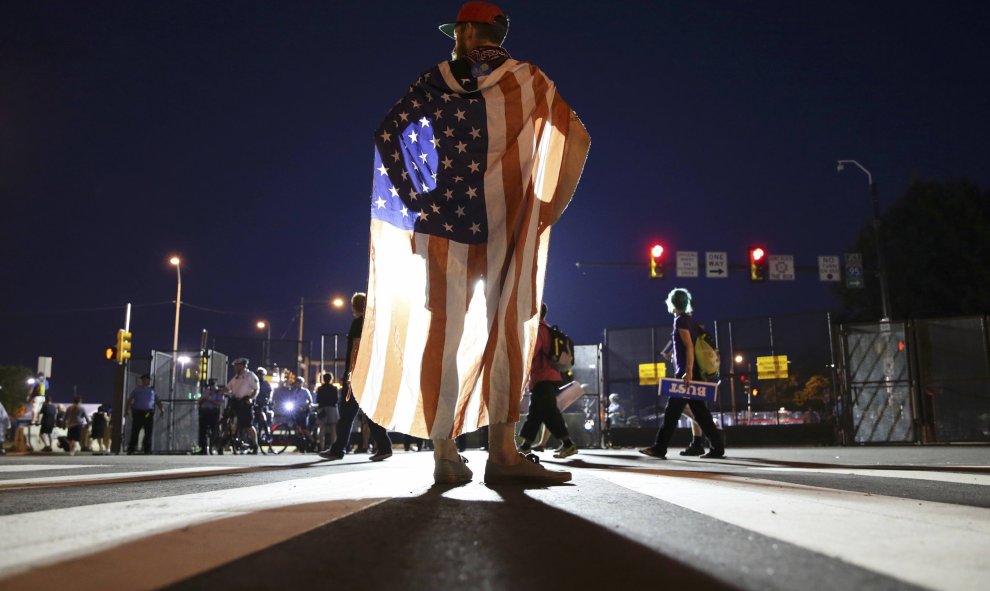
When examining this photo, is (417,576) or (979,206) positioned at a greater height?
(979,206)

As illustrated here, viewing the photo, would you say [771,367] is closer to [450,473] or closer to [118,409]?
[118,409]

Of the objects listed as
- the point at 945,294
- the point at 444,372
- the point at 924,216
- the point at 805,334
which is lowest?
the point at 444,372

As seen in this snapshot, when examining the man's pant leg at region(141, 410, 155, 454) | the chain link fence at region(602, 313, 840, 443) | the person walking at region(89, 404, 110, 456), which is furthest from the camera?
the person walking at region(89, 404, 110, 456)

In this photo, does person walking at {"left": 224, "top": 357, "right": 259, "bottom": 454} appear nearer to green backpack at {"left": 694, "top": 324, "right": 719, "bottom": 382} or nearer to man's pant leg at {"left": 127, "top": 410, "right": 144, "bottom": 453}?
man's pant leg at {"left": 127, "top": 410, "right": 144, "bottom": 453}

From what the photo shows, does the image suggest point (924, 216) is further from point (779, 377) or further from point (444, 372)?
point (444, 372)

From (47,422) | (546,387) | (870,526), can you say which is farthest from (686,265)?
(870,526)

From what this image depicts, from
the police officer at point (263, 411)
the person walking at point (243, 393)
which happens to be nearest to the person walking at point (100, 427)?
the police officer at point (263, 411)

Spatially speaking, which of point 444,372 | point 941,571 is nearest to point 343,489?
point 444,372

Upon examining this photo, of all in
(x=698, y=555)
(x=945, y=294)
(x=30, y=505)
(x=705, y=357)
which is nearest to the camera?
(x=698, y=555)

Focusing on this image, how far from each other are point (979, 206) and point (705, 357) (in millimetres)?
32067

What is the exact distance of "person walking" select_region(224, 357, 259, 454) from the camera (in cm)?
1536

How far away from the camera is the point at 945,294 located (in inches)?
1288

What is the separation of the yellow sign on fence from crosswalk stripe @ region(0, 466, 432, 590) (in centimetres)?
1941

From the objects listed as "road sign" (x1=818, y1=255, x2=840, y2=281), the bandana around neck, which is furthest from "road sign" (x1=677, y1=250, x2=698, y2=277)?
the bandana around neck
